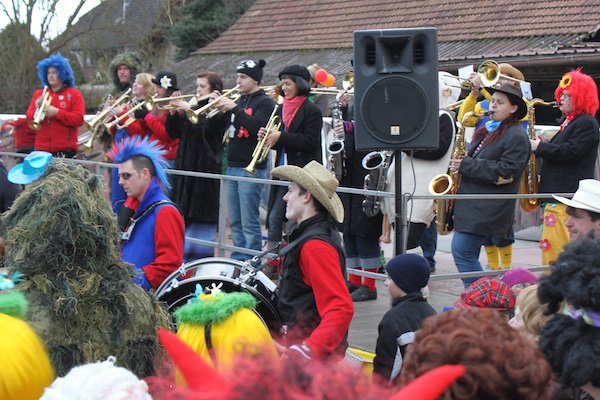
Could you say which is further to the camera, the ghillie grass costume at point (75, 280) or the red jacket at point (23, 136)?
the red jacket at point (23, 136)

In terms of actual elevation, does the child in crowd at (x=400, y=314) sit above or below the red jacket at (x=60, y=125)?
below

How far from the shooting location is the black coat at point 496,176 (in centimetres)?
617

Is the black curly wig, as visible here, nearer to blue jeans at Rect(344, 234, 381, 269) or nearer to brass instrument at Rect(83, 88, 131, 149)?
blue jeans at Rect(344, 234, 381, 269)

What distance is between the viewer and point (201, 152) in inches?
324

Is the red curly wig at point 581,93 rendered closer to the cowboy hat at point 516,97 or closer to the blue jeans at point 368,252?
the cowboy hat at point 516,97

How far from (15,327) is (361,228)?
477cm

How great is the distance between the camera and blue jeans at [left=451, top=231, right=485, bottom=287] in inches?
249

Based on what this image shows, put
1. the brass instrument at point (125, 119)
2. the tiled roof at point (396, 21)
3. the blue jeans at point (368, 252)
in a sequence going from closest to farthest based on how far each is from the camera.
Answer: the blue jeans at point (368, 252)
the brass instrument at point (125, 119)
the tiled roof at point (396, 21)

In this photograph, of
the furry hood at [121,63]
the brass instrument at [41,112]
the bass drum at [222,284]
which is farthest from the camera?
the furry hood at [121,63]

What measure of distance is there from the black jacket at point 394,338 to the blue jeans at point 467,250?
2.37 m

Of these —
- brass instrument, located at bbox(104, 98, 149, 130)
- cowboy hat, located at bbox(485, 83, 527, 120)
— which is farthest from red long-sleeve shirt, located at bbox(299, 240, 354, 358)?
brass instrument, located at bbox(104, 98, 149, 130)

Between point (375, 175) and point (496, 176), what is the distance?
1.36 meters

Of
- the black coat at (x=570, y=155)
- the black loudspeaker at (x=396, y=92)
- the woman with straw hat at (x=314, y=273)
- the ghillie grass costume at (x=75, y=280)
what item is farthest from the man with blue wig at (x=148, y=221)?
the black coat at (x=570, y=155)

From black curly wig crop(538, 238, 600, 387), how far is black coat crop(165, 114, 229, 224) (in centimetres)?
559
